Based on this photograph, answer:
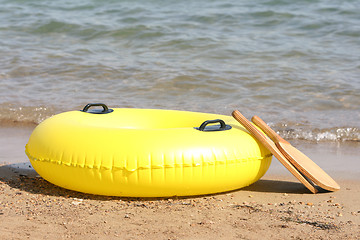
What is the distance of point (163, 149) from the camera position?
4027 millimetres

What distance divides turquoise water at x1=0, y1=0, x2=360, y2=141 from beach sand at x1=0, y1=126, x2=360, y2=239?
89.5 inches

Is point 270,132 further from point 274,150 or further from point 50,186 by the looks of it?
point 50,186

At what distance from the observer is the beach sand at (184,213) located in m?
3.47

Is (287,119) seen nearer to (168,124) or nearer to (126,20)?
(168,124)

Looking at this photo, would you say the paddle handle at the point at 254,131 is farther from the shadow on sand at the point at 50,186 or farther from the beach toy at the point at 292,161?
the shadow on sand at the point at 50,186

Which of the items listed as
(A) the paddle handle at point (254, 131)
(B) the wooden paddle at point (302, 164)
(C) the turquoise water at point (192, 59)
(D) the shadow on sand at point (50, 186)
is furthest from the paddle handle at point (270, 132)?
(C) the turquoise water at point (192, 59)

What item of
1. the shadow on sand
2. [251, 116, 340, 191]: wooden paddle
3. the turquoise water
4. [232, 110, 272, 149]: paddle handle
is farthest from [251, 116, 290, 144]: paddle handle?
the turquoise water

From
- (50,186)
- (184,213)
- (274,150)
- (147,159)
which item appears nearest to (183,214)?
(184,213)

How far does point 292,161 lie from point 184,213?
40.5 inches

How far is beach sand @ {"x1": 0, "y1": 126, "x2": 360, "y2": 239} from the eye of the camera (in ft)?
11.4

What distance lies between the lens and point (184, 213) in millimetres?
3879

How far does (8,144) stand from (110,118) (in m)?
1.77

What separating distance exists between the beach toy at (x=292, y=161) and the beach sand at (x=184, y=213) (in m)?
0.10

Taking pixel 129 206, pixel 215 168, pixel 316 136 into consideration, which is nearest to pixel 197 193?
pixel 215 168
